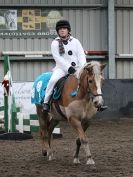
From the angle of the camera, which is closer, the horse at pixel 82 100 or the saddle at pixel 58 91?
the horse at pixel 82 100

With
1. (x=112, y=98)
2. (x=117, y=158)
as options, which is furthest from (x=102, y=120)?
(x=117, y=158)

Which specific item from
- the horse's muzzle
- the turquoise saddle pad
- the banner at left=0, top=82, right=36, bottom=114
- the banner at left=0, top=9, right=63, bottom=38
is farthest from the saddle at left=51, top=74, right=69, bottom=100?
the banner at left=0, top=9, right=63, bottom=38

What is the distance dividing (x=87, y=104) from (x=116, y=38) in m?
12.7

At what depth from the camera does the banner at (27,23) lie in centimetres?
2048

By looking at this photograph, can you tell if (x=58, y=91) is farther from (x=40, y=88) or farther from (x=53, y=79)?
(x=40, y=88)

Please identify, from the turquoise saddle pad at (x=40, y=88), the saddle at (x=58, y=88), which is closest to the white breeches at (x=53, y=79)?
the saddle at (x=58, y=88)

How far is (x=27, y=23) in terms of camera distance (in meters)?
20.5

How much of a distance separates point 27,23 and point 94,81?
497 inches

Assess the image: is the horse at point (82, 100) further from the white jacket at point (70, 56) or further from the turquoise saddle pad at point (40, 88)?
the turquoise saddle pad at point (40, 88)

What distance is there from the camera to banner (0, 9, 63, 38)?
20484 mm

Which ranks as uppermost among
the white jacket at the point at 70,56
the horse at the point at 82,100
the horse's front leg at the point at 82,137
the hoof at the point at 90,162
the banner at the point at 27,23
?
the banner at the point at 27,23

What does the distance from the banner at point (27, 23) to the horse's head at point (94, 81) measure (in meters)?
12.3

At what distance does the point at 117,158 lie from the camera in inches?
377

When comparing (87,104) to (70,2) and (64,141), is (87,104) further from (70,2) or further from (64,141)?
(70,2)
